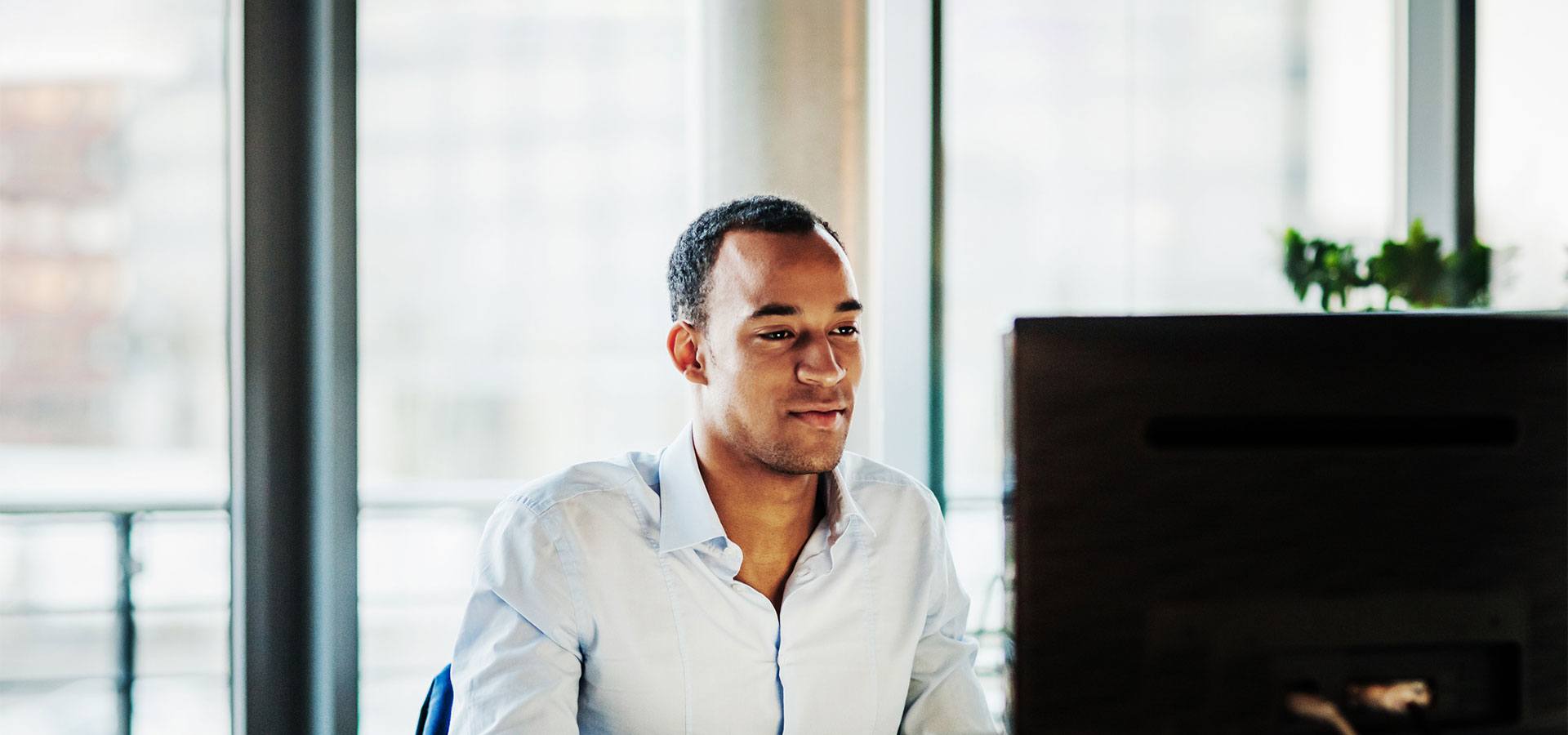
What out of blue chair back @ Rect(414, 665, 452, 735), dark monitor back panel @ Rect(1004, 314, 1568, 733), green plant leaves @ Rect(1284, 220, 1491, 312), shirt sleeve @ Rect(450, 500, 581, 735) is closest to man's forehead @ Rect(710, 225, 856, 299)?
shirt sleeve @ Rect(450, 500, 581, 735)

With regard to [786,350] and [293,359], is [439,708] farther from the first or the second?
[293,359]

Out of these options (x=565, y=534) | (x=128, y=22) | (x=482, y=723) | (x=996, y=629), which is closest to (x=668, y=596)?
(x=565, y=534)

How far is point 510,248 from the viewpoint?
2.52 metres

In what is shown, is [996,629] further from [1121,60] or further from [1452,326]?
[1452,326]

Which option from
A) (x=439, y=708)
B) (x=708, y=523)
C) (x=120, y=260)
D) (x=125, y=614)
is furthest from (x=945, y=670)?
(x=125, y=614)

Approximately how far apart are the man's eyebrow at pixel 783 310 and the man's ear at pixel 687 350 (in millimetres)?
161

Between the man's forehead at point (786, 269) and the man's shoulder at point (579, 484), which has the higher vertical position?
the man's forehead at point (786, 269)

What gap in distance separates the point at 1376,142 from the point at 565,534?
2.51 meters

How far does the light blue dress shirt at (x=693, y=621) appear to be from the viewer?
1.27 metres

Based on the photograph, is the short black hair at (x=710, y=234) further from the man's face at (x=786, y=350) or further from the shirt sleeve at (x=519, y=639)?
the shirt sleeve at (x=519, y=639)

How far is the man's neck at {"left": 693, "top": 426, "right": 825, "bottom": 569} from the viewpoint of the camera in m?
1.43

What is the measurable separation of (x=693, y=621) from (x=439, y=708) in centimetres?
32

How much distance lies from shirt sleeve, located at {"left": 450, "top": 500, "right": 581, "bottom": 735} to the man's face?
0.97 feet

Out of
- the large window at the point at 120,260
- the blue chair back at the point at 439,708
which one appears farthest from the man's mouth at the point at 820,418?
the large window at the point at 120,260
